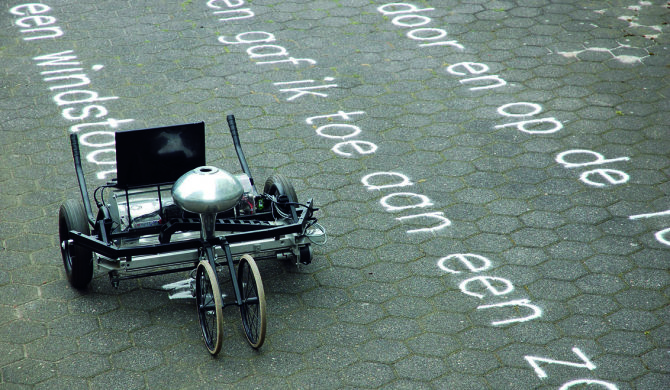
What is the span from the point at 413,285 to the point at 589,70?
13.2ft

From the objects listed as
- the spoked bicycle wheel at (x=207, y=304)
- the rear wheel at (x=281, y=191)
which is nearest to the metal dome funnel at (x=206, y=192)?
the spoked bicycle wheel at (x=207, y=304)

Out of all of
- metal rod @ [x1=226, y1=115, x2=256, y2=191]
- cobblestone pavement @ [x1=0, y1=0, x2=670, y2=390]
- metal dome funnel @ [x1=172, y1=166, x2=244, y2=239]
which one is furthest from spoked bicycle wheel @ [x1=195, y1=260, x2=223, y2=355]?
metal rod @ [x1=226, y1=115, x2=256, y2=191]

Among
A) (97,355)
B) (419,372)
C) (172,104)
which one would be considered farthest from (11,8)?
(419,372)

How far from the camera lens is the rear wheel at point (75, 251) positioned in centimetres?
447

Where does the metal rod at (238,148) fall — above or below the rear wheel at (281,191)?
above

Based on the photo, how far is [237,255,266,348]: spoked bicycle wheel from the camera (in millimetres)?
4004

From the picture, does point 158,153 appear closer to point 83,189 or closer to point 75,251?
point 83,189

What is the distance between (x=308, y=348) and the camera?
Answer: 169 inches

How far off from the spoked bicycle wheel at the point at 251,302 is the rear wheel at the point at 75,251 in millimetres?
952

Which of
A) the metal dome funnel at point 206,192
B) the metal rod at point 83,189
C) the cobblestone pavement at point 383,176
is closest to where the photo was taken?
the metal dome funnel at point 206,192

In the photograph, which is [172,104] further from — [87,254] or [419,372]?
[419,372]

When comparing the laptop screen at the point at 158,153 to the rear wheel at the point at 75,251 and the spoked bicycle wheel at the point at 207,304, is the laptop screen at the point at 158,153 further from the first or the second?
the spoked bicycle wheel at the point at 207,304

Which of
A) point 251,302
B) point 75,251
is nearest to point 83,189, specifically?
point 75,251

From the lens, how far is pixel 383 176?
6059mm
